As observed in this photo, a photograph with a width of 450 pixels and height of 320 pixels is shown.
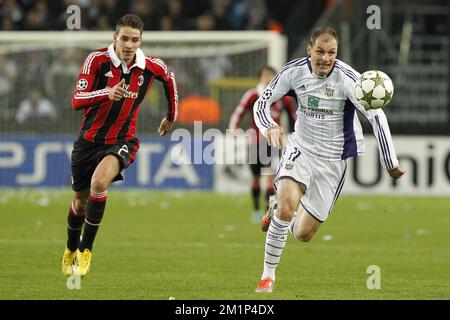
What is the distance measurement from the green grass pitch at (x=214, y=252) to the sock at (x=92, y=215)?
35 centimetres

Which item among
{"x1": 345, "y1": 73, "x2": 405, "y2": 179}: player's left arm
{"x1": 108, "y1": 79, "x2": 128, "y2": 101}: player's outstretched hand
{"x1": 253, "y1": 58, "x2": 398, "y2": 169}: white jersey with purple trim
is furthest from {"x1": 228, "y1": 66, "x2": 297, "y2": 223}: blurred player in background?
{"x1": 345, "y1": 73, "x2": 405, "y2": 179}: player's left arm

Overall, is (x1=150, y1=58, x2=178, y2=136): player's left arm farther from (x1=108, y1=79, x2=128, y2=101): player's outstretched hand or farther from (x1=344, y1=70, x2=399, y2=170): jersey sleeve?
(x1=344, y1=70, x2=399, y2=170): jersey sleeve

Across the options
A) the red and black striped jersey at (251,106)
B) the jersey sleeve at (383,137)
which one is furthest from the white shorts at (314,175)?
the red and black striped jersey at (251,106)

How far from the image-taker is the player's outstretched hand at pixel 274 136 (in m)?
9.07

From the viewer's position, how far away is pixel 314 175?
966cm

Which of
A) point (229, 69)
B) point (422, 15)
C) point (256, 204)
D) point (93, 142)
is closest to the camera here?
point (93, 142)

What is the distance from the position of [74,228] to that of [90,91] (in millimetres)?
1308

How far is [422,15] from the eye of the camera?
24828 mm

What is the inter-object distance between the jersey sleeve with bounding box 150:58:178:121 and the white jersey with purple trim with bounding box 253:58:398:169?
1.11 meters

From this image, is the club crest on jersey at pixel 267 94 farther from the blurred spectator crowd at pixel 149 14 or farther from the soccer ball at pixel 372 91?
the blurred spectator crowd at pixel 149 14

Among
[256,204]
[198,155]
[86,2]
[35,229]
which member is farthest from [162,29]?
[35,229]

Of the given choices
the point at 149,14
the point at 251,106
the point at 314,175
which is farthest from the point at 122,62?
the point at 149,14
